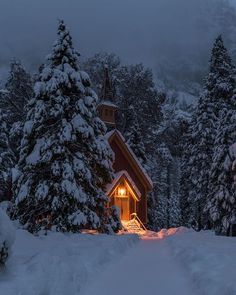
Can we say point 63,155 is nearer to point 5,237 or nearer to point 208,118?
point 5,237

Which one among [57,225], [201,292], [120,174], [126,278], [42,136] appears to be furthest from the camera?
[120,174]

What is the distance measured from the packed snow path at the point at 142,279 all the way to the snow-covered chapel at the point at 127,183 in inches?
827

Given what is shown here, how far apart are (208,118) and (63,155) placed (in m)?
22.5

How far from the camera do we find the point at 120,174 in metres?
34.1

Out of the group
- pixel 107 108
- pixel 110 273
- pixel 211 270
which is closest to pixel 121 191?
pixel 107 108

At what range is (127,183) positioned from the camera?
35031 mm

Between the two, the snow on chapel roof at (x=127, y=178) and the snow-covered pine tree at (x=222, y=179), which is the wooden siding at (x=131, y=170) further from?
the snow-covered pine tree at (x=222, y=179)

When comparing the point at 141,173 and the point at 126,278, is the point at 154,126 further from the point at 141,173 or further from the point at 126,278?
the point at 126,278

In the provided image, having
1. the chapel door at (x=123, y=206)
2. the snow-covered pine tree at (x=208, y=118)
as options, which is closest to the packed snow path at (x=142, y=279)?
the chapel door at (x=123, y=206)

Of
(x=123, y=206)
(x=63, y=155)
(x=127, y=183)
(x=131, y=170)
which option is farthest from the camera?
(x=131, y=170)

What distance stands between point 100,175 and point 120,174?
12.5m

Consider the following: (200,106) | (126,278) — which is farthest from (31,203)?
(200,106)

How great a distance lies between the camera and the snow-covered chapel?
114 feet

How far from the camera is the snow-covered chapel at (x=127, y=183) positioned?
3480cm
